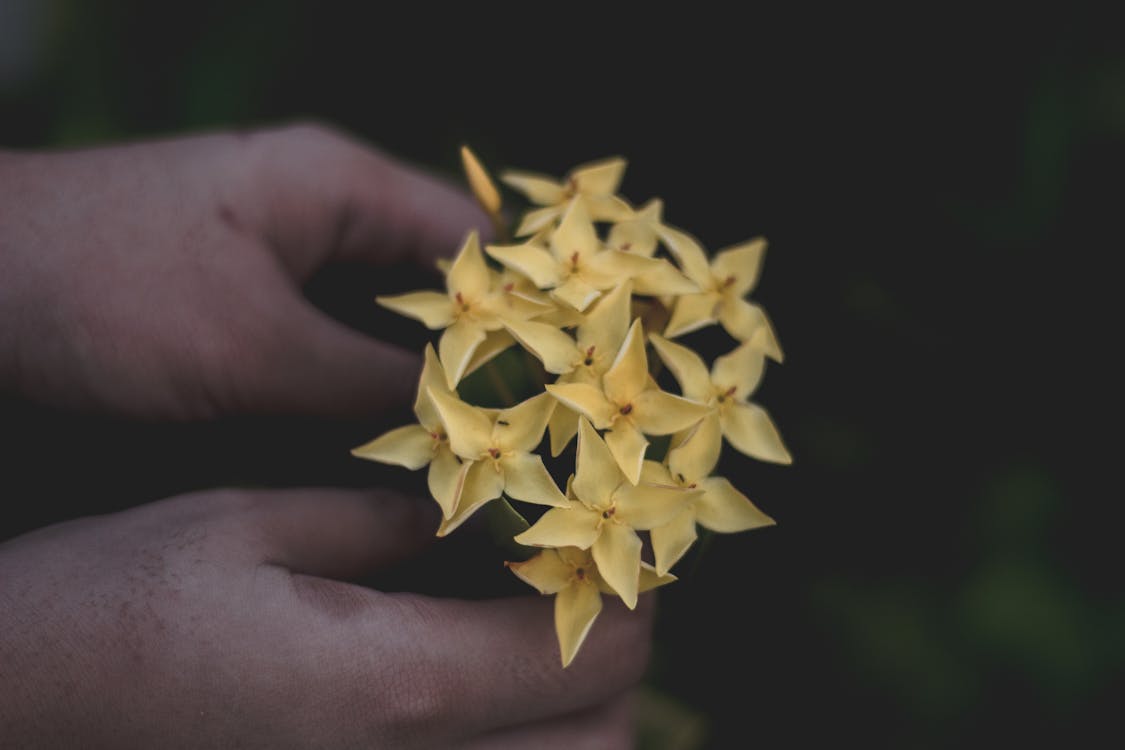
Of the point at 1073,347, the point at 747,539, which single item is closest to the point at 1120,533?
the point at 1073,347

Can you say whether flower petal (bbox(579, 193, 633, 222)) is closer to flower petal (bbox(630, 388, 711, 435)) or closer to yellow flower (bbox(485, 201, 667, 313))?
yellow flower (bbox(485, 201, 667, 313))

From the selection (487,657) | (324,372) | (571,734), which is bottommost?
(571,734)

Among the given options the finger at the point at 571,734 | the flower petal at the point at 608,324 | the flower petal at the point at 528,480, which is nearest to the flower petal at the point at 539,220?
the flower petal at the point at 608,324

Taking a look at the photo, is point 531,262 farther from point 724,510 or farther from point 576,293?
point 724,510

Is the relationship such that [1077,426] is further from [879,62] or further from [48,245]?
[48,245]

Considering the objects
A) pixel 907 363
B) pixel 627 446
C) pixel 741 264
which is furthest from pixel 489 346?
pixel 907 363

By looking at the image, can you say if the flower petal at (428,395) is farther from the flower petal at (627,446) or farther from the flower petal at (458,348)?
the flower petal at (627,446)

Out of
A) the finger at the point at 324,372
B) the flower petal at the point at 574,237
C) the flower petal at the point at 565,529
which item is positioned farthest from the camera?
the finger at the point at 324,372
